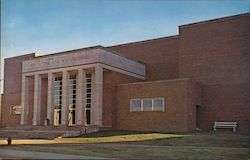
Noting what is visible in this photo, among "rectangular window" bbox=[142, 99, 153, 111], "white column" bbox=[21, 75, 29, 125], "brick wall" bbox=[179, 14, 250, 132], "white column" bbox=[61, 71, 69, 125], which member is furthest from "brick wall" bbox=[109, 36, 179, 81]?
Answer: "white column" bbox=[21, 75, 29, 125]

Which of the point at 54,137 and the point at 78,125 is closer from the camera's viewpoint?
the point at 54,137

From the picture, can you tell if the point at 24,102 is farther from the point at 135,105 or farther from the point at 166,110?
the point at 166,110

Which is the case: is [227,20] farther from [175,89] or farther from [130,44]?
[130,44]

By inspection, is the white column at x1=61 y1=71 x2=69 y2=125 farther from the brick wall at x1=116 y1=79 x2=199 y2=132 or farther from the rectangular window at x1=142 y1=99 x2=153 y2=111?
the rectangular window at x1=142 y1=99 x2=153 y2=111

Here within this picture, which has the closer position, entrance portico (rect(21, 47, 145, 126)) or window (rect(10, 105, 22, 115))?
entrance portico (rect(21, 47, 145, 126))

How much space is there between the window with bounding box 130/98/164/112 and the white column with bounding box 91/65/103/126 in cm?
312

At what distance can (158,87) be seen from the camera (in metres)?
35.2

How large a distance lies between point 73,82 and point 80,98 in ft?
15.7

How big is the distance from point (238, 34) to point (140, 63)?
12.8m

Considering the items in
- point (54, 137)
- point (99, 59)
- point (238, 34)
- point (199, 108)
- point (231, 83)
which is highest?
point (238, 34)

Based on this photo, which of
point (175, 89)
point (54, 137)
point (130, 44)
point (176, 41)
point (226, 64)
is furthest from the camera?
point (130, 44)

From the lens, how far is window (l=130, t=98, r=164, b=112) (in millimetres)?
34906

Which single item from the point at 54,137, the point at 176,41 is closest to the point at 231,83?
the point at 176,41

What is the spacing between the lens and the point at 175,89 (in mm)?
34156
